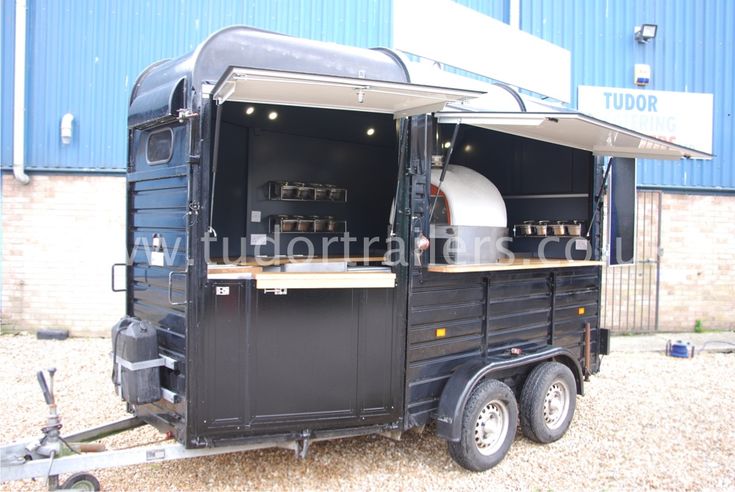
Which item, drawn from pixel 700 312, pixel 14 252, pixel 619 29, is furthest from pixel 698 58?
pixel 14 252

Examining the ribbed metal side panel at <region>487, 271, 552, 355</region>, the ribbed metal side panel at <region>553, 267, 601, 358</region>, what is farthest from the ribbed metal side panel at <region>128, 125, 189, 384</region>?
the ribbed metal side panel at <region>553, 267, 601, 358</region>

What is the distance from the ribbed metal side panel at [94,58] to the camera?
836 centimetres

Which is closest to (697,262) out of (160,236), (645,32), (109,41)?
(645,32)

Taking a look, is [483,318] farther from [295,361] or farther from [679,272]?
[679,272]

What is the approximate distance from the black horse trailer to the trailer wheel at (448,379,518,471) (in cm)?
2

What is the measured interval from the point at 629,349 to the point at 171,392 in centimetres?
730

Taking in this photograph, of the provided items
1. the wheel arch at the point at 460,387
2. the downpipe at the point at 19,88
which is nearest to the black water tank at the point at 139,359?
the wheel arch at the point at 460,387

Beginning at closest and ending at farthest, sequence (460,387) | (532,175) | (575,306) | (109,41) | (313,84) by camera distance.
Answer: (313,84), (460,387), (575,306), (532,175), (109,41)

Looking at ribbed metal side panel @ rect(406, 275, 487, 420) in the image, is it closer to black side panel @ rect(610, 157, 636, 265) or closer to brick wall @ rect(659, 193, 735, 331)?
black side panel @ rect(610, 157, 636, 265)

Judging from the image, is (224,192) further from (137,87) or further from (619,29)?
(619,29)

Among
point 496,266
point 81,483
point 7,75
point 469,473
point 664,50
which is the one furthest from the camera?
point 664,50

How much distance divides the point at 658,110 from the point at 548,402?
22.7ft

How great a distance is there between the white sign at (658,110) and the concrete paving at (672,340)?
2.96m

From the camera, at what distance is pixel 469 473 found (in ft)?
13.8
